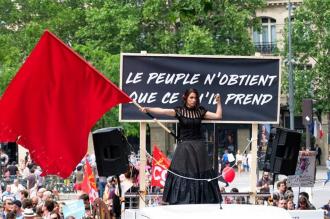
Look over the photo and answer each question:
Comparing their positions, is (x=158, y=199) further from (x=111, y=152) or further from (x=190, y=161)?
(x=190, y=161)

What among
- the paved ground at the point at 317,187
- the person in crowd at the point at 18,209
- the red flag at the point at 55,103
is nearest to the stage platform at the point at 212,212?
the red flag at the point at 55,103

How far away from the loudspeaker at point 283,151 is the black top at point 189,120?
1309 millimetres

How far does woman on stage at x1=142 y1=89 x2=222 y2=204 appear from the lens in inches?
552

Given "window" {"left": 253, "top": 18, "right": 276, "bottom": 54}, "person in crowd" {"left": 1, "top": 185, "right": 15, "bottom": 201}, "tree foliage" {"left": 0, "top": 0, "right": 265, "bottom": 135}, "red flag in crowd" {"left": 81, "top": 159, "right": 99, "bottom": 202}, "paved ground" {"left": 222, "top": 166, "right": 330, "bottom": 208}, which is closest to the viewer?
"red flag in crowd" {"left": 81, "top": 159, "right": 99, "bottom": 202}

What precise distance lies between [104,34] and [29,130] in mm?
44514

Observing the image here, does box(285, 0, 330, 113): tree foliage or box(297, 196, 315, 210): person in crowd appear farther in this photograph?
box(285, 0, 330, 113): tree foliage

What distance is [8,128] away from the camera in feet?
45.4

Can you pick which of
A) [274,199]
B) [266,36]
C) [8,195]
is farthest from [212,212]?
[266,36]

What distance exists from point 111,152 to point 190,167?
109 cm

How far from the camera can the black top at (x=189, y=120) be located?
14.2 meters

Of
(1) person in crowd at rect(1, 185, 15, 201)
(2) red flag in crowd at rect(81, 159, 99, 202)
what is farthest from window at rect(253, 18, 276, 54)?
(2) red flag in crowd at rect(81, 159, 99, 202)

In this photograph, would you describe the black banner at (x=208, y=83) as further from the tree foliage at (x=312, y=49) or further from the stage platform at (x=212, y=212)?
the tree foliage at (x=312, y=49)

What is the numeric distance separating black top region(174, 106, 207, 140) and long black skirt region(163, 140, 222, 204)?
9 cm

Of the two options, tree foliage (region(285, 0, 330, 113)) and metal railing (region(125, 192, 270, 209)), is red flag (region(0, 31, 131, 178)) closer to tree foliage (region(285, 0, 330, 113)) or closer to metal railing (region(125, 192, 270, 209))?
metal railing (region(125, 192, 270, 209))
